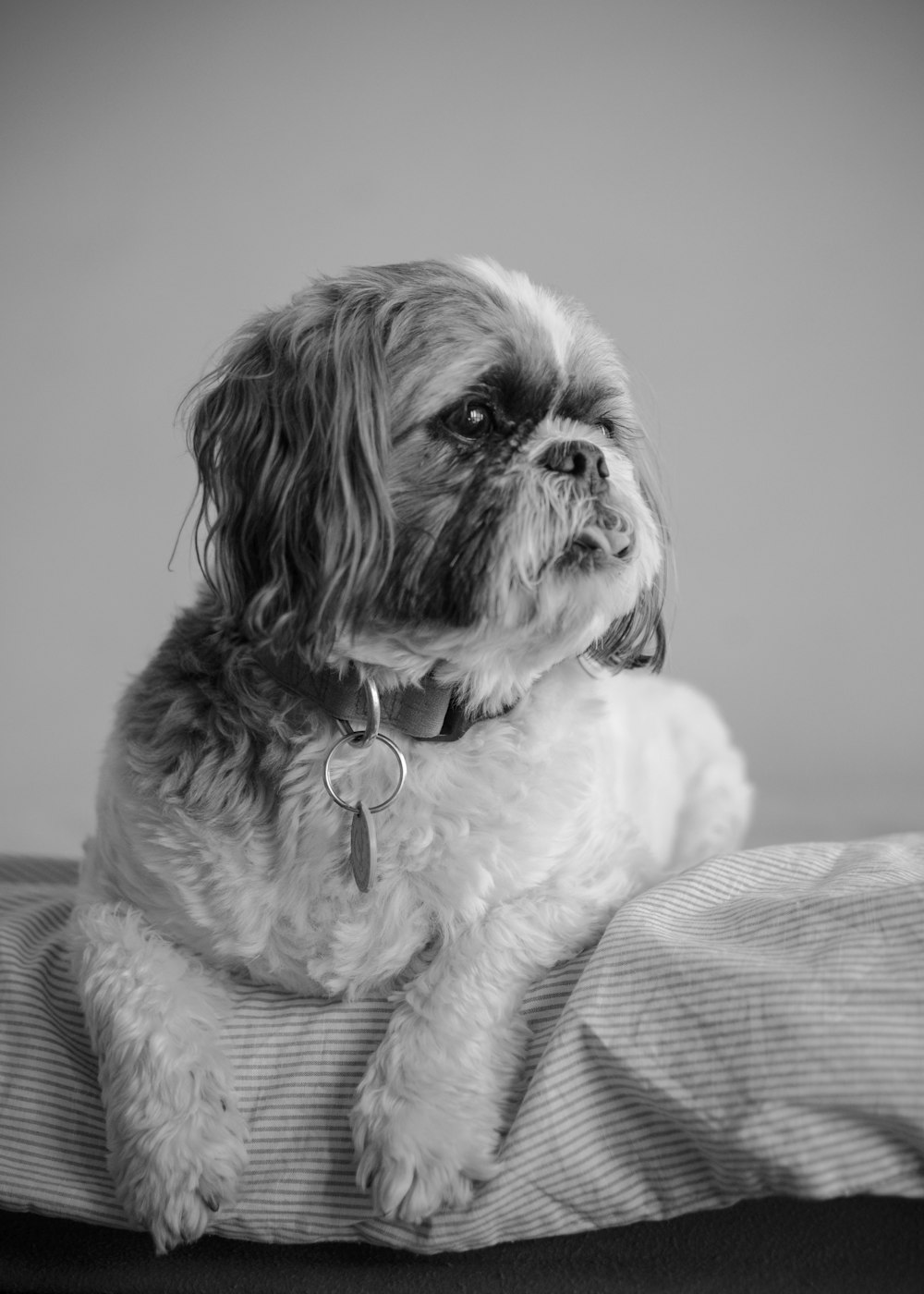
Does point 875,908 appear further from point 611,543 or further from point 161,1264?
point 161,1264

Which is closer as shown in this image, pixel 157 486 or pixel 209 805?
pixel 209 805

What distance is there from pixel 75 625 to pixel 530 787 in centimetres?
230

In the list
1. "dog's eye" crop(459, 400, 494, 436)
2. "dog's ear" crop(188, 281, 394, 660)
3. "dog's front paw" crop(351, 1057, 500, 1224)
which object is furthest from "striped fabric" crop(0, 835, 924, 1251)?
"dog's eye" crop(459, 400, 494, 436)

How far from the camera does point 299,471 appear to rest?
162cm

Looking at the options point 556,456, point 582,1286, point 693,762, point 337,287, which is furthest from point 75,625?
point 582,1286

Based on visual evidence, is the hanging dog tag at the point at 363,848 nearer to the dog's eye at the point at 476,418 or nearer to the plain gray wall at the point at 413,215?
the dog's eye at the point at 476,418

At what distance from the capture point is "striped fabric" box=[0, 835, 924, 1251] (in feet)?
4.26

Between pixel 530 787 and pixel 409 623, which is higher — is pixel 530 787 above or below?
below

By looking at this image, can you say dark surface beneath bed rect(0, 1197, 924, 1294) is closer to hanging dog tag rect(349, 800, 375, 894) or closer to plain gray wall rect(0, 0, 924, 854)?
hanging dog tag rect(349, 800, 375, 894)

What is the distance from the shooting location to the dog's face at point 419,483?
154cm

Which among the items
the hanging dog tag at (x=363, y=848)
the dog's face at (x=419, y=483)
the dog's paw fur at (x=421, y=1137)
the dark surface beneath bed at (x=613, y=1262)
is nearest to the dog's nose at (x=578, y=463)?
the dog's face at (x=419, y=483)

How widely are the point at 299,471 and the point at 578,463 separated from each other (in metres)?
0.38

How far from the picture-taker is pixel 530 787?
67.4 inches

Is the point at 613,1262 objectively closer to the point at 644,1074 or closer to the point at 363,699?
the point at 644,1074
